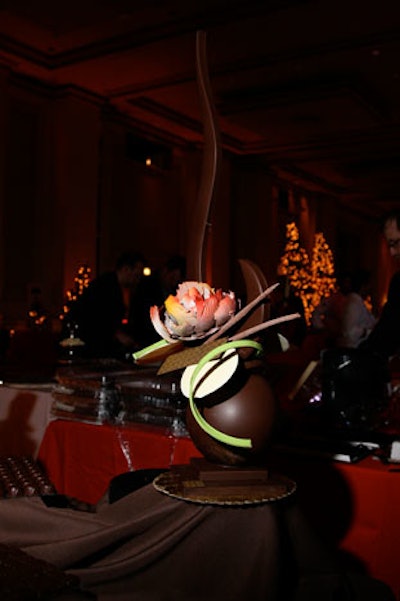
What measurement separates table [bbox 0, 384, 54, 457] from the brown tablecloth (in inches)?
40.9

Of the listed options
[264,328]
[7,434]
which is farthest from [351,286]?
[264,328]

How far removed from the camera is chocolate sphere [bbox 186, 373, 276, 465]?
3.37ft

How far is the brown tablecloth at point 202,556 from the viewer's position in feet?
3.10

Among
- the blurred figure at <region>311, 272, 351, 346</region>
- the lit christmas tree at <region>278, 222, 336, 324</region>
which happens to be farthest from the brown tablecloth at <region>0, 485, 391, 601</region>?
the lit christmas tree at <region>278, 222, 336, 324</region>

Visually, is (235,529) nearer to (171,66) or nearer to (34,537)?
(34,537)

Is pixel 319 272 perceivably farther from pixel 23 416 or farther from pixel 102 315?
pixel 23 416

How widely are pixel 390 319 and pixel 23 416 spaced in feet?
3.93

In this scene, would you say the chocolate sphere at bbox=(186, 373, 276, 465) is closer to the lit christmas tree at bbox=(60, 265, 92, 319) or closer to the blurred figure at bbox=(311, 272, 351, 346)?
the blurred figure at bbox=(311, 272, 351, 346)

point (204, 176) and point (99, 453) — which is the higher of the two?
point (204, 176)

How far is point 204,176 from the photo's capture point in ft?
4.11

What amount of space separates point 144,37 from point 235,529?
20.4 ft

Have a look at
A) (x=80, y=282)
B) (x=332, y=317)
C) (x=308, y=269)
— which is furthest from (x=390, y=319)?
(x=308, y=269)

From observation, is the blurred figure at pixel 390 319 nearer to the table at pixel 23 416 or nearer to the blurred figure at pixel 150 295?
the table at pixel 23 416

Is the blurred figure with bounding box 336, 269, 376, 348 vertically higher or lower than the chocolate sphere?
higher
